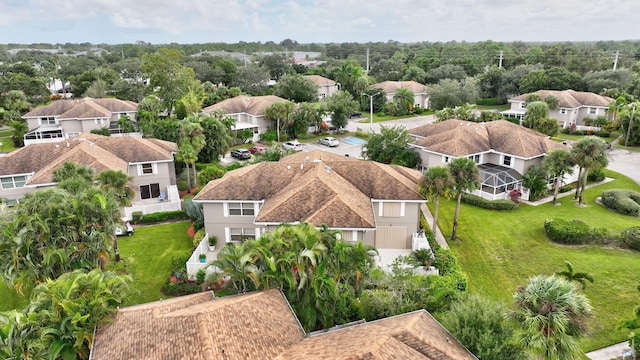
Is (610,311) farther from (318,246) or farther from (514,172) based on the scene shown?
(514,172)

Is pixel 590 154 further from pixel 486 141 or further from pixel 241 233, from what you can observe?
pixel 241 233

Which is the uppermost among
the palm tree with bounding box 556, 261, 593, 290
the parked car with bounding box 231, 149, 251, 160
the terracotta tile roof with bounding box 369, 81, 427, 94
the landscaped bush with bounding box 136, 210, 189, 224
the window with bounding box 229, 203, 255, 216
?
the terracotta tile roof with bounding box 369, 81, 427, 94

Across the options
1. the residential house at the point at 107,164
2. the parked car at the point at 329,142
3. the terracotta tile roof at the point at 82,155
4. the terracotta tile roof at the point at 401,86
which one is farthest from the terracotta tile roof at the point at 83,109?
the terracotta tile roof at the point at 401,86

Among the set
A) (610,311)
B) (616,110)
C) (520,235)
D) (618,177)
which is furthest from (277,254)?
(616,110)

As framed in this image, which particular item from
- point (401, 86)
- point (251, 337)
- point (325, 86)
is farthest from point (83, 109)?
point (401, 86)

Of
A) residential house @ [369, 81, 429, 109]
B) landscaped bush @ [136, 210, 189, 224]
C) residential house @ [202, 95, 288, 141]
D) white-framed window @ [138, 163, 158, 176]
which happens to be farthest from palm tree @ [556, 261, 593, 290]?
residential house @ [369, 81, 429, 109]

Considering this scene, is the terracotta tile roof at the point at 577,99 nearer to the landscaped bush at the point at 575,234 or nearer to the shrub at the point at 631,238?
the shrub at the point at 631,238

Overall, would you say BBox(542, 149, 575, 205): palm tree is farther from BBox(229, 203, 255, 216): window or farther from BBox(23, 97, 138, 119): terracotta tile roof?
BBox(23, 97, 138, 119): terracotta tile roof
